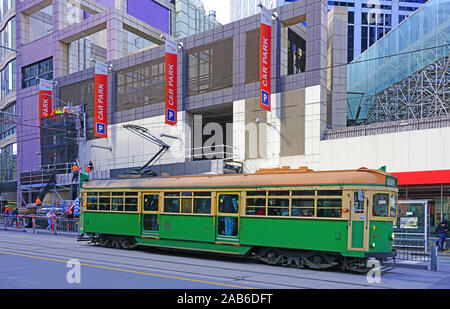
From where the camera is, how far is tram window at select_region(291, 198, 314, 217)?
40.3 ft

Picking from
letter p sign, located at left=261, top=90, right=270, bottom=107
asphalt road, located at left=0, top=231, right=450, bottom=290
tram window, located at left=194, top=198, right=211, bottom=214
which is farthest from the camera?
letter p sign, located at left=261, top=90, right=270, bottom=107

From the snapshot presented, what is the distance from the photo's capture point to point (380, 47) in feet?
111

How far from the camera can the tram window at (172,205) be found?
49.4ft

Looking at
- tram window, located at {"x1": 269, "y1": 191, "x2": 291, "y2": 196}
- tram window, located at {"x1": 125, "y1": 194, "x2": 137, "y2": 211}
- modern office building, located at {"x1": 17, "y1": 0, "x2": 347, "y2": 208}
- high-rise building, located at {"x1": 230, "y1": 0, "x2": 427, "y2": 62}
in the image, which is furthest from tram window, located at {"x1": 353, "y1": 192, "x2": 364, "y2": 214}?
high-rise building, located at {"x1": 230, "y1": 0, "x2": 427, "y2": 62}

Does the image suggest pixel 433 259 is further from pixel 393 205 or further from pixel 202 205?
pixel 202 205

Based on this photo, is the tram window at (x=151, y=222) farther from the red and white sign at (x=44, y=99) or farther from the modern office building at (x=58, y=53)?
the red and white sign at (x=44, y=99)

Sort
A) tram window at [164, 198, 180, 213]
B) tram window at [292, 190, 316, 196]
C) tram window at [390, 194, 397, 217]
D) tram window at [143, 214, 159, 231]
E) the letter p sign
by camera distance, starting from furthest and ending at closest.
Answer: the letter p sign, tram window at [143, 214, 159, 231], tram window at [164, 198, 180, 213], tram window at [390, 194, 397, 217], tram window at [292, 190, 316, 196]

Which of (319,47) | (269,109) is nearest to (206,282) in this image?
(269,109)

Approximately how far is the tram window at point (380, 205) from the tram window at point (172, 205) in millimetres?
6500

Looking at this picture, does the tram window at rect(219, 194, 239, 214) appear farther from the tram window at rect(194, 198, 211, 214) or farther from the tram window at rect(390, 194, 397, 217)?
the tram window at rect(390, 194, 397, 217)

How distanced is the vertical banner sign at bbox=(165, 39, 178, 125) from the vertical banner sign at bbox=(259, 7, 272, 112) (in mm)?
6883

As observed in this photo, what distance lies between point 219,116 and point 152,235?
16387 mm

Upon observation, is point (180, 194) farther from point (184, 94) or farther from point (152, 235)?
point (184, 94)
